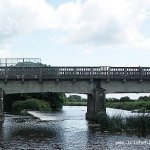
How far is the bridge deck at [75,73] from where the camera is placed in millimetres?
58188

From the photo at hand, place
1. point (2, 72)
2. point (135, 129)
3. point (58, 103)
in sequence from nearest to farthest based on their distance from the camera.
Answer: point (135, 129) < point (2, 72) < point (58, 103)

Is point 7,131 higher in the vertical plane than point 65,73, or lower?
lower

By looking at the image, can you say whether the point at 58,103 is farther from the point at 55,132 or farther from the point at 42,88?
the point at 55,132

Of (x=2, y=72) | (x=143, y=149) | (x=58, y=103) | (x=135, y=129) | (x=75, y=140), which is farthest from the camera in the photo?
(x=58, y=103)

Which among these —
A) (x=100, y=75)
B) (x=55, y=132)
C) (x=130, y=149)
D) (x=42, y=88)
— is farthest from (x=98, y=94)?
(x=130, y=149)

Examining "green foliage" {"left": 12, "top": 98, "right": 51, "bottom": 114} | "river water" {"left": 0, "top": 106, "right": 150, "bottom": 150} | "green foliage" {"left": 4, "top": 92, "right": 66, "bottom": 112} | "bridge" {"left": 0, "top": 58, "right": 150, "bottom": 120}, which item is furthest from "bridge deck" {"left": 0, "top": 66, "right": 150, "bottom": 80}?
"green foliage" {"left": 4, "top": 92, "right": 66, "bottom": 112}

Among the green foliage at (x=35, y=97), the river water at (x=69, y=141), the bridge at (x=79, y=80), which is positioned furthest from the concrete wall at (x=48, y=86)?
the green foliage at (x=35, y=97)

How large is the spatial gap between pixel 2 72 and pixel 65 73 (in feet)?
28.7

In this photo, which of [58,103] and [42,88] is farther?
[58,103]

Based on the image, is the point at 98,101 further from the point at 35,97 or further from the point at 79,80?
the point at 35,97

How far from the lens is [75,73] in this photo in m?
58.7

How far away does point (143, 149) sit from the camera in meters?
29.8

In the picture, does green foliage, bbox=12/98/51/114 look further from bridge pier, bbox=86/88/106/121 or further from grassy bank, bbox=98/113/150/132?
grassy bank, bbox=98/113/150/132

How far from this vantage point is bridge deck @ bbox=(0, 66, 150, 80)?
58188 mm
